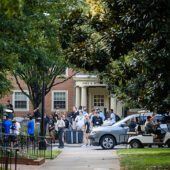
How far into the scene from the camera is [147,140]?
22.9 metres

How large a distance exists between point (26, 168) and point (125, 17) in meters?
6.30

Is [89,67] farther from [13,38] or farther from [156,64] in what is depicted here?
[13,38]

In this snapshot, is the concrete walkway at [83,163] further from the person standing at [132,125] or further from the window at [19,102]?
the window at [19,102]

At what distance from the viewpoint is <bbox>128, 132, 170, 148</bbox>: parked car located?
2244 centimetres

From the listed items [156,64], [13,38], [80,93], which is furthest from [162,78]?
[80,93]

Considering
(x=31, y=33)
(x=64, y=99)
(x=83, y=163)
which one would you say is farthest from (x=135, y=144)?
(x=64, y=99)

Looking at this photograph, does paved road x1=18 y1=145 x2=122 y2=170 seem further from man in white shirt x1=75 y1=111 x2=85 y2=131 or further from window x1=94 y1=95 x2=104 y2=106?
window x1=94 y1=95 x2=104 y2=106

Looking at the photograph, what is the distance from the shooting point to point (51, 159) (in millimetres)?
18438

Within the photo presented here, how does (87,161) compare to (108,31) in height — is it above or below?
below

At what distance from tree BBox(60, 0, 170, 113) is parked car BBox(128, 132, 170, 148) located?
31.4 ft

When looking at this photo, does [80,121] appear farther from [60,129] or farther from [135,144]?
[135,144]

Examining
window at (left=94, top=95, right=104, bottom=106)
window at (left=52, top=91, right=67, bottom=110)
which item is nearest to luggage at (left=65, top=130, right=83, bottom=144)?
window at (left=52, top=91, right=67, bottom=110)

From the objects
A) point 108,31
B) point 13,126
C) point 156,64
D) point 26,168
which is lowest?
point 26,168

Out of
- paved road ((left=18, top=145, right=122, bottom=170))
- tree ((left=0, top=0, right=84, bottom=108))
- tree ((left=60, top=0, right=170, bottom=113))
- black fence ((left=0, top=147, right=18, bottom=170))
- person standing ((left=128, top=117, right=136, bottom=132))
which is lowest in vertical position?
paved road ((left=18, top=145, right=122, bottom=170))
